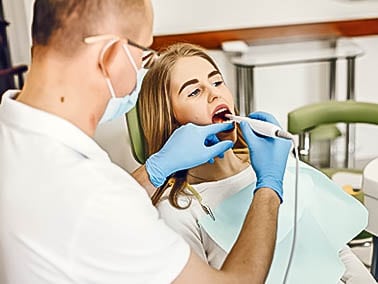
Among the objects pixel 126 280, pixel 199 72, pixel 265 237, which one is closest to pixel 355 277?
pixel 265 237

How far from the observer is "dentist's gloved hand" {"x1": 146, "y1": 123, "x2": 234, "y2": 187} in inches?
53.3

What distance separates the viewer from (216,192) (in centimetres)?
151

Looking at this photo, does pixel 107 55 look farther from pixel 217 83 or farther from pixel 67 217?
pixel 217 83

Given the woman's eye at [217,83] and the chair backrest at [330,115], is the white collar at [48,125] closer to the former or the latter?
the woman's eye at [217,83]

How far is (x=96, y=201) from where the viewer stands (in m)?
0.88

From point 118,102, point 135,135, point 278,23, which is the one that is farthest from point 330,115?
point 118,102

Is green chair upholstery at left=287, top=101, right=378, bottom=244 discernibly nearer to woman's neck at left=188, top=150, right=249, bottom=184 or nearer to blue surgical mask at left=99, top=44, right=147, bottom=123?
woman's neck at left=188, top=150, right=249, bottom=184

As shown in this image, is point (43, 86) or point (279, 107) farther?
point (279, 107)

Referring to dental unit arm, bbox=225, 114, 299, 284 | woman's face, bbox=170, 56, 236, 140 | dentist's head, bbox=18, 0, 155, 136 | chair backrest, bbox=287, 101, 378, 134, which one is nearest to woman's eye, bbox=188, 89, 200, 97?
woman's face, bbox=170, 56, 236, 140

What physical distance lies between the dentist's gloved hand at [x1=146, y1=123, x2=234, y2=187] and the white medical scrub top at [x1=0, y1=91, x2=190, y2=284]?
17.1 inches

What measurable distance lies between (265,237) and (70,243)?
1.23 feet

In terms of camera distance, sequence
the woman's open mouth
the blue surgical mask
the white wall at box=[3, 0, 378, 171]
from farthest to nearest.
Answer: the white wall at box=[3, 0, 378, 171] → the woman's open mouth → the blue surgical mask

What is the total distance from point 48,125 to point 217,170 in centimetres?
71

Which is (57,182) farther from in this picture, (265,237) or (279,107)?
(279,107)
